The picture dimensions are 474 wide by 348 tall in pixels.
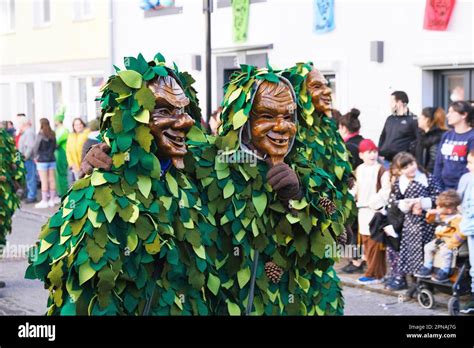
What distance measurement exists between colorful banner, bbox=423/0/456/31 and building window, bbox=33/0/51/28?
1308cm

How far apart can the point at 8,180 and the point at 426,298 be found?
15.0 feet

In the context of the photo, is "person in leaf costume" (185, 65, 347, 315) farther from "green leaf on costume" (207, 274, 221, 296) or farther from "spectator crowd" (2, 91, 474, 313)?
"spectator crowd" (2, 91, 474, 313)

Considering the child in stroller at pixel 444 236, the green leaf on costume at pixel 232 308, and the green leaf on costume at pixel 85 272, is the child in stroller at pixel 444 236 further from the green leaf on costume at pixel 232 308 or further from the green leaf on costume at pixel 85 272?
the green leaf on costume at pixel 85 272

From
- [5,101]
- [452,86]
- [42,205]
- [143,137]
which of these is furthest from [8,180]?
[5,101]

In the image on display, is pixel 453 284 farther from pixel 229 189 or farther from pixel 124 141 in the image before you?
pixel 124 141

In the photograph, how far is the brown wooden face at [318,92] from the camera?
721cm

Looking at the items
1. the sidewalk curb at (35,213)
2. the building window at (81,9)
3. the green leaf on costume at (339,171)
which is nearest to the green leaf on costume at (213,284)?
the green leaf on costume at (339,171)

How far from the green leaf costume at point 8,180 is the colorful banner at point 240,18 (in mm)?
6844

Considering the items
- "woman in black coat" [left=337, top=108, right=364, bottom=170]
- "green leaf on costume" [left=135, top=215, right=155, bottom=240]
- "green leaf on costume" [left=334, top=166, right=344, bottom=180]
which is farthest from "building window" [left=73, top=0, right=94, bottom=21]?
"green leaf on costume" [left=135, top=215, right=155, bottom=240]

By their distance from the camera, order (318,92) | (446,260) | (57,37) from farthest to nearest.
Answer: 1. (57,37)
2. (446,260)
3. (318,92)

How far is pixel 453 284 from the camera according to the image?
820cm

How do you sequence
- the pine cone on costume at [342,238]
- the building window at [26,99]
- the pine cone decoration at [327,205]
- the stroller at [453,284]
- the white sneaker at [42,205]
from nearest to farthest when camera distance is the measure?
the pine cone decoration at [327,205] < the pine cone on costume at [342,238] < the stroller at [453,284] < the white sneaker at [42,205] < the building window at [26,99]

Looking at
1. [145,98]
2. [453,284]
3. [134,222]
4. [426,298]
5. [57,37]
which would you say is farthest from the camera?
[57,37]
